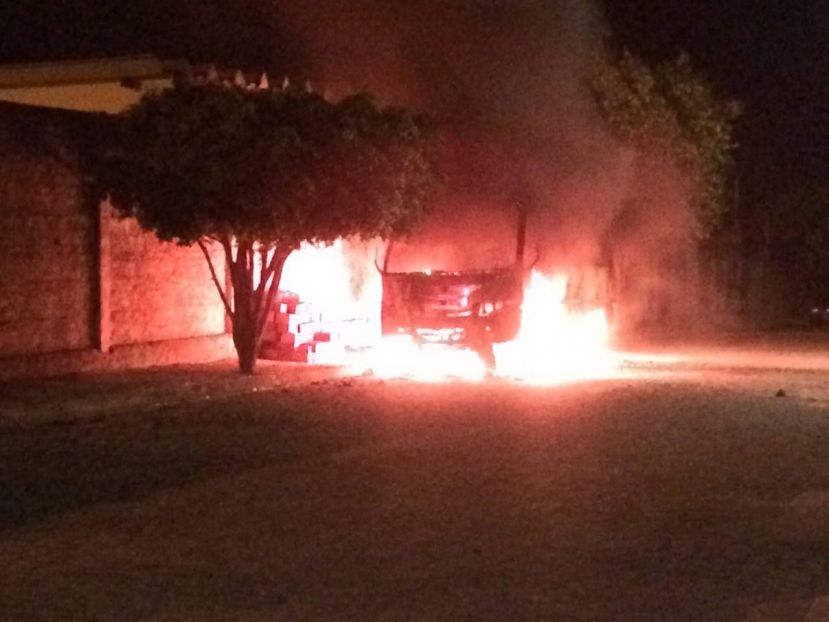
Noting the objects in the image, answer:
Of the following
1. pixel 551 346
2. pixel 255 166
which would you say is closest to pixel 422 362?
pixel 551 346

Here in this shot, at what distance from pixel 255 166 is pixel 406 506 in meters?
9.24

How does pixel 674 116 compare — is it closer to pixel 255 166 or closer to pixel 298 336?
pixel 298 336

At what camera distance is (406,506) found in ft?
33.8

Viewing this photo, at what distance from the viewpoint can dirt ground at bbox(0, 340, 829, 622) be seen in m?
7.76

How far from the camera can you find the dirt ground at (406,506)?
776 centimetres

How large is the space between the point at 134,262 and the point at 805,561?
14.2 metres

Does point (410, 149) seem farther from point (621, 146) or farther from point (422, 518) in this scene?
point (621, 146)

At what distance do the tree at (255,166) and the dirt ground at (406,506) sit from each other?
7.96ft

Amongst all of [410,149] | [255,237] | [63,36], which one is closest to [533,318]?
[410,149]

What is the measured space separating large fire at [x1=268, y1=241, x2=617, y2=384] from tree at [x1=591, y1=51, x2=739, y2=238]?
22.0 ft

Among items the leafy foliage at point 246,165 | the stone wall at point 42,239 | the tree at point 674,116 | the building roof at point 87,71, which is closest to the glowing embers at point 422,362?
the leafy foliage at point 246,165

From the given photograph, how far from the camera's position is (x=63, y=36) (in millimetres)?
27469

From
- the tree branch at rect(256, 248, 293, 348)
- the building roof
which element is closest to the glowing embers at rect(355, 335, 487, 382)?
the tree branch at rect(256, 248, 293, 348)

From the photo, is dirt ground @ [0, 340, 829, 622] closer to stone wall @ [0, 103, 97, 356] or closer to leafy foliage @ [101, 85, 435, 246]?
stone wall @ [0, 103, 97, 356]
